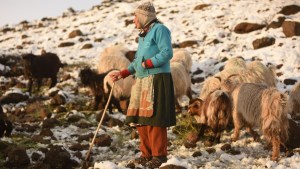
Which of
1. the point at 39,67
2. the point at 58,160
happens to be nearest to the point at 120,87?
the point at 39,67

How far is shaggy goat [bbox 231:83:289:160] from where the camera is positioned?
17.9 ft

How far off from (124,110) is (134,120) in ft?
17.8

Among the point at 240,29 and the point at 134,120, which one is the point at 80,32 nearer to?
the point at 240,29

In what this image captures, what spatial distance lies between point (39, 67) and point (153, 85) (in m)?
9.49

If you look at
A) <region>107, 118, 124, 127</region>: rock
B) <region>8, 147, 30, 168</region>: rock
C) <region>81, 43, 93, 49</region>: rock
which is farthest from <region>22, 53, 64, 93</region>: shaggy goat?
<region>81, 43, 93, 49</region>: rock

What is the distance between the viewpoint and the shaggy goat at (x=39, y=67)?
1299cm

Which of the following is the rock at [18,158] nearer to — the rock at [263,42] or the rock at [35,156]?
the rock at [35,156]

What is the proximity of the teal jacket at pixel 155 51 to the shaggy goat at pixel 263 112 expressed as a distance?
6.20 feet

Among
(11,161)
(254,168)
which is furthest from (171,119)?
(11,161)

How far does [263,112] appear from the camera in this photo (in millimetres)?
5723

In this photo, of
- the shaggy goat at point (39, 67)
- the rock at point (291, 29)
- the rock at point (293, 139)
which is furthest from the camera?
the rock at point (291, 29)

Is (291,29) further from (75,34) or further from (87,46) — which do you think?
(75,34)

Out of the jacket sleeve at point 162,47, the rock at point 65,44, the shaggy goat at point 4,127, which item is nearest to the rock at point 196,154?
the jacket sleeve at point 162,47

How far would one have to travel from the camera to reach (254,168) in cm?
510
